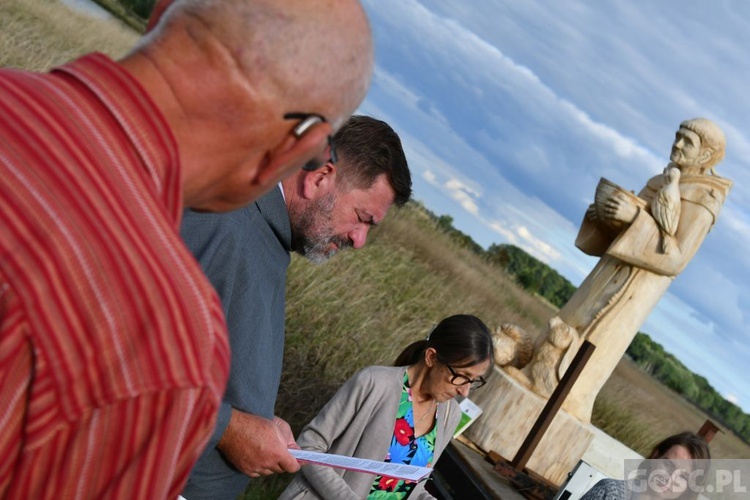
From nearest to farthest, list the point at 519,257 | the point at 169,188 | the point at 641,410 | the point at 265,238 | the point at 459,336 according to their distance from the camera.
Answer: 1. the point at 169,188
2. the point at 265,238
3. the point at 459,336
4. the point at 641,410
5. the point at 519,257

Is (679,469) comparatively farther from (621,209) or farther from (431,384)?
(621,209)

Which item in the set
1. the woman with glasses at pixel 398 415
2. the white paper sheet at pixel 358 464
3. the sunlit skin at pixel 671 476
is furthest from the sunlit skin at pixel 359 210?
the sunlit skin at pixel 671 476

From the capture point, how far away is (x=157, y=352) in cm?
92

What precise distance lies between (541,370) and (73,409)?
22.2 ft

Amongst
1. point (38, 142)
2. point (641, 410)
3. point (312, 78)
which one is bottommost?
point (641, 410)

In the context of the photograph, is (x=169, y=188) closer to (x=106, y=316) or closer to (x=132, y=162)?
(x=132, y=162)

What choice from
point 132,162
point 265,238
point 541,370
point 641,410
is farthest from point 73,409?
point 641,410

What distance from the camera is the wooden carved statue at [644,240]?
7.20 meters

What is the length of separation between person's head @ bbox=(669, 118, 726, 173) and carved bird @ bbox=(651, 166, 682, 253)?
0.45 ft

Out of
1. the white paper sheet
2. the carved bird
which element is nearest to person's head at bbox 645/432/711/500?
the white paper sheet

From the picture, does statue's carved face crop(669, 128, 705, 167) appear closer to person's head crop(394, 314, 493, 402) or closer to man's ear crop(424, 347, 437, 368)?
person's head crop(394, 314, 493, 402)

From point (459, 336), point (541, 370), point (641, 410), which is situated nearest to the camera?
point (459, 336)

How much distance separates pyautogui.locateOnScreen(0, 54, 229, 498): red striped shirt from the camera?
0.89 meters

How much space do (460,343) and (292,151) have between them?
2871 mm
